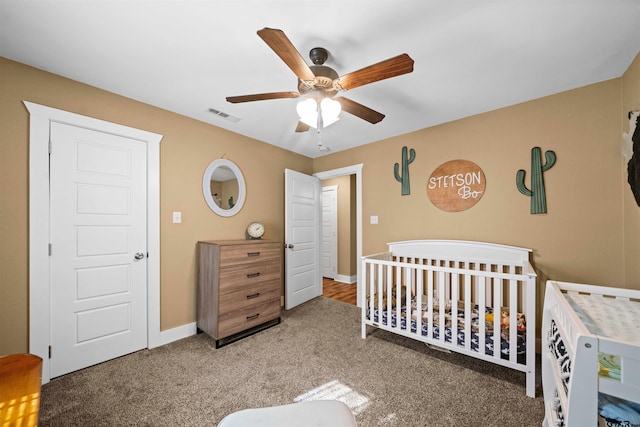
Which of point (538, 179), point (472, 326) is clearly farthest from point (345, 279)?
point (538, 179)

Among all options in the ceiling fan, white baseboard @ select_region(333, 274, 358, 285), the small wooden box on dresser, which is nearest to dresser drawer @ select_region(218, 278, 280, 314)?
the small wooden box on dresser

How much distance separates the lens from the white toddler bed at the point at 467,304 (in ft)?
5.70

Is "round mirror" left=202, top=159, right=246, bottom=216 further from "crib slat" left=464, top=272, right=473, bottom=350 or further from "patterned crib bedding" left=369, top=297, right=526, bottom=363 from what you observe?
"crib slat" left=464, top=272, right=473, bottom=350

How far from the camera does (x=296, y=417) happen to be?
0.90 m

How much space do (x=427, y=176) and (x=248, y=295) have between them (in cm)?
239

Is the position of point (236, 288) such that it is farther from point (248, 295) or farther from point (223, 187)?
point (223, 187)

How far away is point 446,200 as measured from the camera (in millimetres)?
2729

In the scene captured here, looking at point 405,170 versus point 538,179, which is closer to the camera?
point 538,179

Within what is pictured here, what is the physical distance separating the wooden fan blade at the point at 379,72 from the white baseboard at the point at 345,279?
3.88 metres

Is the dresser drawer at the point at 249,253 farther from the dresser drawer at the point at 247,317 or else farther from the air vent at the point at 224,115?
the air vent at the point at 224,115

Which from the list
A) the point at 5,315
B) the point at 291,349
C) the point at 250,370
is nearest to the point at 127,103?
the point at 5,315

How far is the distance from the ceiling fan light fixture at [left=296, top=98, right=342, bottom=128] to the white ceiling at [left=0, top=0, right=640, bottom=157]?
1.15 ft

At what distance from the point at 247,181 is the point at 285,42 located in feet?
7.19

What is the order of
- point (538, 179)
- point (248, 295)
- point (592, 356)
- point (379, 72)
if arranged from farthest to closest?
point (248, 295), point (538, 179), point (379, 72), point (592, 356)
